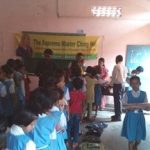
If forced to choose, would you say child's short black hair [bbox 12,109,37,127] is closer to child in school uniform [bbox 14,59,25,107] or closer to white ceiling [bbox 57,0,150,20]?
child in school uniform [bbox 14,59,25,107]

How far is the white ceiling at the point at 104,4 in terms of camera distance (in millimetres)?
8234

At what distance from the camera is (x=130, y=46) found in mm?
8430

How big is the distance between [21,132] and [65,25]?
586cm

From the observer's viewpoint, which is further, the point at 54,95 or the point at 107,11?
the point at 107,11

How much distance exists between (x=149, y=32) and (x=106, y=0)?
124cm

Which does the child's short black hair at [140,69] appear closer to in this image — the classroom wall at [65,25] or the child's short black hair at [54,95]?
the classroom wall at [65,25]

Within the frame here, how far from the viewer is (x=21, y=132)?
9.09 ft

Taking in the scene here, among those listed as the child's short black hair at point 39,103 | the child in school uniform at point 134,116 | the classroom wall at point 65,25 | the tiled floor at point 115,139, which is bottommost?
the tiled floor at point 115,139

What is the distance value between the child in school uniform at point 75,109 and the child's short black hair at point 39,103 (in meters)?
1.95

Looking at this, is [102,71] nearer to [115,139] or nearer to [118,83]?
[118,83]

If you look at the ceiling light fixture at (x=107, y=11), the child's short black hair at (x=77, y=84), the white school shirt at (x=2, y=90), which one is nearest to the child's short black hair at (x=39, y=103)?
the child's short black hair at (x=77, y=84)

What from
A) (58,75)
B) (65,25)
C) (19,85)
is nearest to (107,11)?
(65,25)

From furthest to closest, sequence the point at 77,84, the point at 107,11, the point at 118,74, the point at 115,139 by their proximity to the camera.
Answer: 1. the point at 107,11
2. the point at 118,74
3. the point at 115,139
4. the point at 77,84

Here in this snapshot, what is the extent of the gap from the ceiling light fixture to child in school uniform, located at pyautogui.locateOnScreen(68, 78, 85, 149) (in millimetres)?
3396
